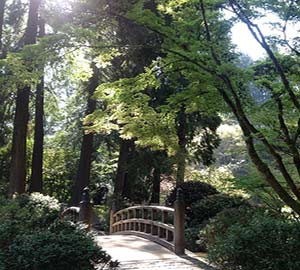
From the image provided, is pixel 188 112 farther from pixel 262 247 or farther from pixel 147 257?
pixel 262 247

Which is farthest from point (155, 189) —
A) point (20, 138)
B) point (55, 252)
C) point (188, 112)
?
point (55, 252)

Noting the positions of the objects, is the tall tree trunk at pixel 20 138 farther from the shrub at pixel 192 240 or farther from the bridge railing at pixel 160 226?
the shrub at pixel 192 240

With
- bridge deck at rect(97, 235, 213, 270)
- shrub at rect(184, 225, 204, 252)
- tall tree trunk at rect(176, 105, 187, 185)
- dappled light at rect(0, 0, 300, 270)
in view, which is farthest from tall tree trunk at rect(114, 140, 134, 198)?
bridge deck at rect(97, 235, 213, 270)

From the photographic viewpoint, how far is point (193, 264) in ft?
24.5

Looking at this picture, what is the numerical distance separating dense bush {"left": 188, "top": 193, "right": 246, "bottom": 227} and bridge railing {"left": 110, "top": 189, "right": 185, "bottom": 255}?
30.2 inches

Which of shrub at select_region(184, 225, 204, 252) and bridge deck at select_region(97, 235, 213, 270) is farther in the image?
shrub at select_region(184, 225, 204, 252)

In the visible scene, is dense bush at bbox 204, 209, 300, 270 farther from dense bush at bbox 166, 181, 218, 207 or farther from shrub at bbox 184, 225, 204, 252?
dense bush at bbox 166, 181, 218, 207

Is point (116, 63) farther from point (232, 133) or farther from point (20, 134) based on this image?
point (232, 133)

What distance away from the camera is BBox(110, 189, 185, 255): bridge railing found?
342 inches

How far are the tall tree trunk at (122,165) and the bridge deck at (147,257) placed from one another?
738 cm

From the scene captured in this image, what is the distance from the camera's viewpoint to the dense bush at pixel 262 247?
5.13m

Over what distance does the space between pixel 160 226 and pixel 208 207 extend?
232 centimetres

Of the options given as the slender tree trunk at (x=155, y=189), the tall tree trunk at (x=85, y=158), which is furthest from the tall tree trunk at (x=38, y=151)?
the slender tree trunk at (x=155, y=189)

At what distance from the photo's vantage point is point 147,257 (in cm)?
806
